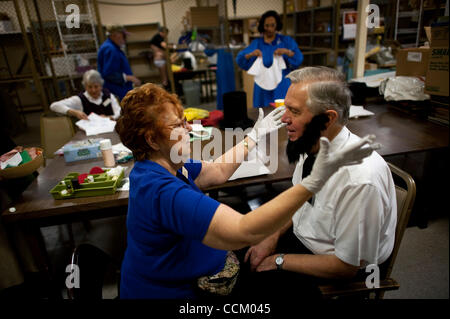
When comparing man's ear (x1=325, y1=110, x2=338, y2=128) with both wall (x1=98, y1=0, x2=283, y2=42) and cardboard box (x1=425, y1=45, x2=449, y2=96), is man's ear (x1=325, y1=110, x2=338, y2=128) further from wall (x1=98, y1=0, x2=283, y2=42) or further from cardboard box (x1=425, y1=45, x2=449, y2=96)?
wall (x1=98, y1=0, x2=283, y2=42)

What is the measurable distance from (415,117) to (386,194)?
1.88m

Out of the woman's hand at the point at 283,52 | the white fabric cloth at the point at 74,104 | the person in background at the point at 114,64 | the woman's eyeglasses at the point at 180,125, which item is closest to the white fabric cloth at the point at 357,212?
the woman's eyeglasses at the point at 180,125

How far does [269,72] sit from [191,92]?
10.8ft

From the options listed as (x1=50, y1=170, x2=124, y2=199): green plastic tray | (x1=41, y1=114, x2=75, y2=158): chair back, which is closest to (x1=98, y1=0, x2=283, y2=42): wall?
(x1=41, y1=114, x2=75, y2=158): chair back

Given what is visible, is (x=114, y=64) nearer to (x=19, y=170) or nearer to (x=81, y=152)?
(x=81, y=152)

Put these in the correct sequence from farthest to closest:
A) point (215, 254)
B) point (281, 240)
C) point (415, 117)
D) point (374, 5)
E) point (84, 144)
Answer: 1. point (415, 117)
2. point (374, 5)
3. point (84, 144)
4. point (281, 240)
5. point (215, 254)

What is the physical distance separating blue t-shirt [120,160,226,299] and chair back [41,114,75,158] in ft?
6.61

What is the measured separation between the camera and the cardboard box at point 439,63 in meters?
0.89

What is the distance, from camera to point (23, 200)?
1.57 m

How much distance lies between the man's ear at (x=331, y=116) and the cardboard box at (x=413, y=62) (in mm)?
2029

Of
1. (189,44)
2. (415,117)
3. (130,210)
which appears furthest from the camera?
(189,44)

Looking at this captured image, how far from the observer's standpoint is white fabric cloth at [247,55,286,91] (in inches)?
Answer: 131

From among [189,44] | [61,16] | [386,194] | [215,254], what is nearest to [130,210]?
[215,254]
